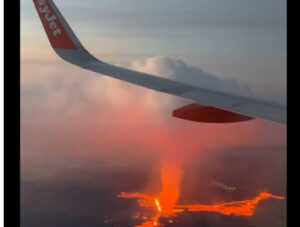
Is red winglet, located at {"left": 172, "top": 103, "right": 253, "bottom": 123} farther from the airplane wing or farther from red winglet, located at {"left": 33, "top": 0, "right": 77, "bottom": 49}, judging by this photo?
red winglet, located at {"left": 33, "top": 0, "right": 77, "bottom": 49}

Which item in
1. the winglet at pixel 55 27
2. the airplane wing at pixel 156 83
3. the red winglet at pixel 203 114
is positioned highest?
the winglet at pixel 55 27

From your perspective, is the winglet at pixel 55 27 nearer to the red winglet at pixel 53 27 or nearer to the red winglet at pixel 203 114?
the red winglet at pixel 53 27

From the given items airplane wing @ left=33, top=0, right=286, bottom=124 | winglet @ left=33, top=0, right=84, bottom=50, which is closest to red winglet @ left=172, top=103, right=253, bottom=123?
airplane wing @ left=33, top=0, right=286, bottom=124

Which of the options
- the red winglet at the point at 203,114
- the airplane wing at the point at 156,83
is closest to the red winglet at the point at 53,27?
the airplane wing at the point at 156,83

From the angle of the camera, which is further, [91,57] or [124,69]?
[91,57]

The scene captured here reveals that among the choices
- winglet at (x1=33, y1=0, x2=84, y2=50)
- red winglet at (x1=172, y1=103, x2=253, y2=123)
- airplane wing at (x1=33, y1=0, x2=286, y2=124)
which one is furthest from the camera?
winglet at (x1=33, y1=0, x2=84, y2=50)
